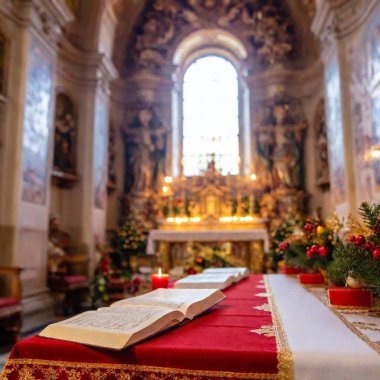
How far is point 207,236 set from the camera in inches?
429

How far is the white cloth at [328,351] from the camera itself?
112 cm

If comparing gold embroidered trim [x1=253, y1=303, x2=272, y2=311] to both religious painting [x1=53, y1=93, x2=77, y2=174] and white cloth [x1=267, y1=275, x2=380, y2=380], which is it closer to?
white cloth [x1=267, y1=275, x2=380, y2=380]

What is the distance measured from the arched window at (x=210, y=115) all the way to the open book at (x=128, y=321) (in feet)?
38.3

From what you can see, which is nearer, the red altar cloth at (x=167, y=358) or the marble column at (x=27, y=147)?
the red altar cloth at (x=167, y=358)

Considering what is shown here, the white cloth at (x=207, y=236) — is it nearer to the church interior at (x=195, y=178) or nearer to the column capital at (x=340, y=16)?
the church interior at (x=195, y=178)

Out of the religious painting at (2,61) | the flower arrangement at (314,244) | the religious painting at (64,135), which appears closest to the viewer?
the flower arrangement at (314,244)

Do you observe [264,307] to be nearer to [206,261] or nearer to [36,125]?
[206,261]

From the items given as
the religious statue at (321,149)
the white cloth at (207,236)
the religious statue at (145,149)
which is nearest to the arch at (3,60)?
the white cloth at (207,236)

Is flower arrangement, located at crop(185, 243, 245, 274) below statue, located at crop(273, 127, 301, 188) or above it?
below

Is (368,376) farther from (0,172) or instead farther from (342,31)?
(342,31)

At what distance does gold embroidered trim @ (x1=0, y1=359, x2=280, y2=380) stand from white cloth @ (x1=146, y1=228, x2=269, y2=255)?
31.5 ft

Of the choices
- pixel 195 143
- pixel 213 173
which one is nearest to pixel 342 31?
pixel 213 173

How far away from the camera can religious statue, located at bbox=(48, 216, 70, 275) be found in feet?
28.3

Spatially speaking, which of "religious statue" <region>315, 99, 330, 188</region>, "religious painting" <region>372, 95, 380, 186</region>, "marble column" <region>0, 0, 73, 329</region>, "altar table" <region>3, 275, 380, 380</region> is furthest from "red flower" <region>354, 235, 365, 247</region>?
"religious statue" <region>315, 99, 330, 188</region>
